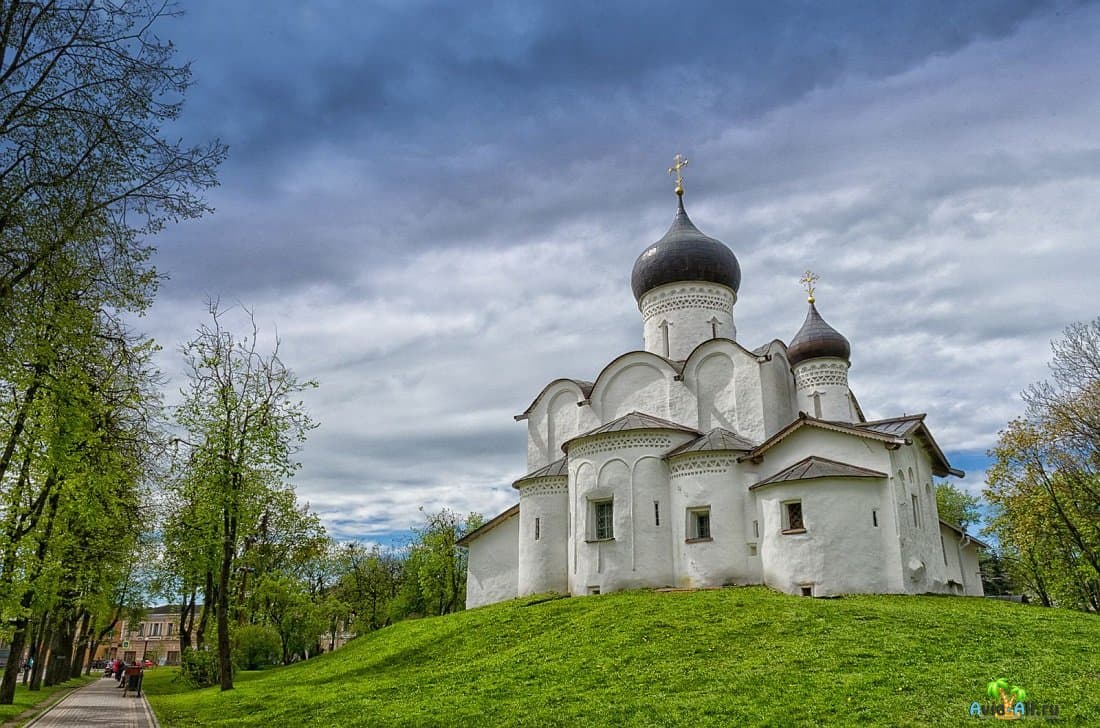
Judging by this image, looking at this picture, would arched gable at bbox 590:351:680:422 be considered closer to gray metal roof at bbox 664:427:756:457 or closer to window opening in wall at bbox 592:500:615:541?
gray metal roof at bbox 664:427:756:457

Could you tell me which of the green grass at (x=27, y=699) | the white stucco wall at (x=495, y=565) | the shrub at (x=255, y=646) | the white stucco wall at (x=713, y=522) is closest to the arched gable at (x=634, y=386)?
the white stucco wall at (x=713, y=522)

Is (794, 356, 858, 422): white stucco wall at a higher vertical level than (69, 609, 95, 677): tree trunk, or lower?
higher

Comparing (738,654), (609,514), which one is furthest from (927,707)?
(609,514)

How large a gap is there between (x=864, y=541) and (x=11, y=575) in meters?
18.0

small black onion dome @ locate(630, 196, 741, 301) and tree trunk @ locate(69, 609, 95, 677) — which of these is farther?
tree trunk @ locate(69, 609, 95, 677)

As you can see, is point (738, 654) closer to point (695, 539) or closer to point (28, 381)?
point (695, 539)

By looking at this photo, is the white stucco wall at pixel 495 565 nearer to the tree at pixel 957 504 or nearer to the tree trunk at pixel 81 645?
the tree trunk at pixel 81 645

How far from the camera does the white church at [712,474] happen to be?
19.4 metres

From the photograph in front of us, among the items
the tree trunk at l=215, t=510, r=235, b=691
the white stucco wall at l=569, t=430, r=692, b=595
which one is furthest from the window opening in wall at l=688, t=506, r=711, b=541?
the tree trunk at l=215, t=510, r=235, b=691

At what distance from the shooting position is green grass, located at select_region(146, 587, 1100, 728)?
9773 mm

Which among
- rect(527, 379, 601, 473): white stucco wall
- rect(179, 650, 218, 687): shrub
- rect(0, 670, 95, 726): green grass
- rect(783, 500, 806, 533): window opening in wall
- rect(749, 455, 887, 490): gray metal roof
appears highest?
rect(527, 379, 601, 473): white stucco wall

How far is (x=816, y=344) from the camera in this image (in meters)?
27.3

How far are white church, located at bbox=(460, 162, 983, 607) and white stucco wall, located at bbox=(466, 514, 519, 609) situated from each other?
2.6 inches

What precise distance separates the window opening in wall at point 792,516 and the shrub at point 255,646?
2304 cm
